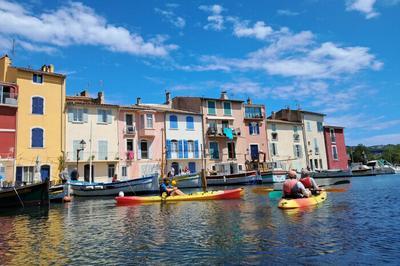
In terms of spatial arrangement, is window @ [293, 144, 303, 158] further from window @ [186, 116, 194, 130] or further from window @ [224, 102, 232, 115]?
window @ [186, 116, 194, 130]

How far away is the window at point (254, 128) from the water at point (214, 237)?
36.2 meters

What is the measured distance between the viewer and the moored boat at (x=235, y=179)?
42.8 metres

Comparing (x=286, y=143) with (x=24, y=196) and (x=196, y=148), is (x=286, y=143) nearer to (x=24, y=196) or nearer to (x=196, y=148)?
(x=196, y=148)

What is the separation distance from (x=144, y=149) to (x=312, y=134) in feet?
104

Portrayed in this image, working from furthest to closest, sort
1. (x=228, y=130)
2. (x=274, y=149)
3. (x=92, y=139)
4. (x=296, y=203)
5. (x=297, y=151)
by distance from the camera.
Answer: (x=297, y=151) → (x=274, y=149) → (x=228, y=130) → (x=92, y=139) → (x=296, y=203)

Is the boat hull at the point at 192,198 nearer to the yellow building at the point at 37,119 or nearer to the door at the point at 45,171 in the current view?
the yellow building at the point at 37,119

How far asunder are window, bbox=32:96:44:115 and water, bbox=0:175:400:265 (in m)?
20.9

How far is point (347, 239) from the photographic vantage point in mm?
A: 10992

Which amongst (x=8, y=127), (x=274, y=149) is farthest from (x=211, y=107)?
(x=8, y=127)

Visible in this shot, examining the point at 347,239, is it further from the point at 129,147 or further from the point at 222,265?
the point at 129,147

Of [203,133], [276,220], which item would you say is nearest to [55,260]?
[276,220]

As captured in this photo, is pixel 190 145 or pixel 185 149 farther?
pixel 190 145

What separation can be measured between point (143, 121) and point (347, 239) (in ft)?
116

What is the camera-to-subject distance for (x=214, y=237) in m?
12.1
